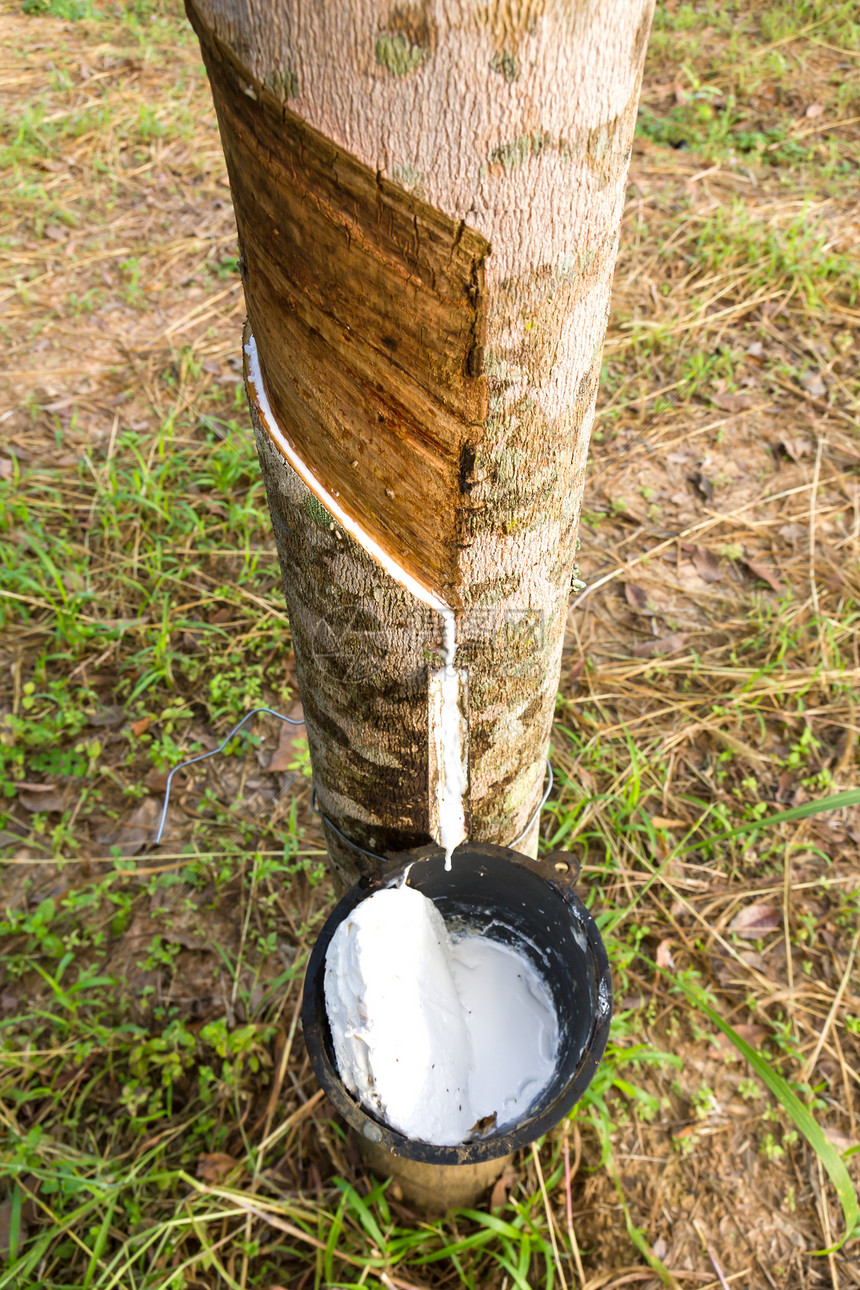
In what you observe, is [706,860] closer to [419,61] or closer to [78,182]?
[419,61]

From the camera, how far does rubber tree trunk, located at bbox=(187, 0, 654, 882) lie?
1.94 feet

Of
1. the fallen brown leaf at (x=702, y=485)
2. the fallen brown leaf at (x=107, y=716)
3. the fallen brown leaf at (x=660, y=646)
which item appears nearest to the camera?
the fallen brown leaf at (x=107, y=716)

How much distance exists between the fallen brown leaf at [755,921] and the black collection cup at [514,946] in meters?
0.79

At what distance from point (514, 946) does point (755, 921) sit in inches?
34.2

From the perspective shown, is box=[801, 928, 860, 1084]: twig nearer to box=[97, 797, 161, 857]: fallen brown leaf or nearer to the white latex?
the white latex

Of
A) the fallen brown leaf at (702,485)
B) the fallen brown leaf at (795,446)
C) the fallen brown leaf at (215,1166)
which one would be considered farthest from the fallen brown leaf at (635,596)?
the fallen brown leaf at (215,1166)

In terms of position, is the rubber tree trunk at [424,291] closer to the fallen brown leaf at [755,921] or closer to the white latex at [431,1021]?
the white latex at [431,1021]

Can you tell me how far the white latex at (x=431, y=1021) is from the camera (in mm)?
1290

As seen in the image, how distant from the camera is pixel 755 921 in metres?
2.24

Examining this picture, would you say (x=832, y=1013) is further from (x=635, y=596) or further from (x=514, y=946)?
(x=635, y=596)

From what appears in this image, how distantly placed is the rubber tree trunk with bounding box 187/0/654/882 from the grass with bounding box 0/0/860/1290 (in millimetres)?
1288

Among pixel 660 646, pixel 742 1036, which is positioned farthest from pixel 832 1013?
pixel 660 646

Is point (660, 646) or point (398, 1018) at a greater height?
point (398, 1018)

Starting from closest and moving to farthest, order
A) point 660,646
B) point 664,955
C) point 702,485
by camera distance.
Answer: point 664,955, point 660,646, point 702,485
